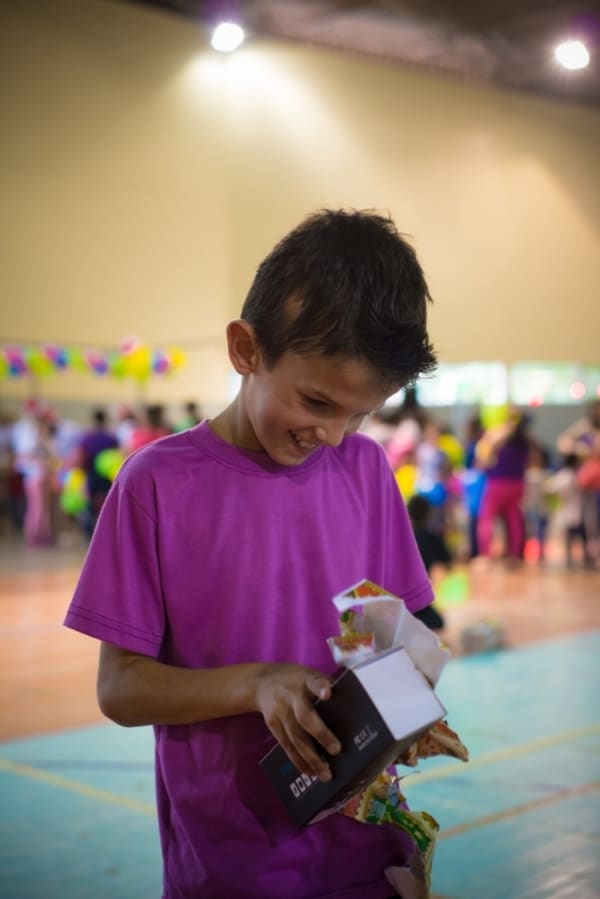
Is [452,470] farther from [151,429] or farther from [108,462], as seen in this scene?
[108,462]

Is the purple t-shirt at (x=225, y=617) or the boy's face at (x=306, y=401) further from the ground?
the boy's face at (x=306, y=401)

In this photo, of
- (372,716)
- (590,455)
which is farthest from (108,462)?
(372,716)

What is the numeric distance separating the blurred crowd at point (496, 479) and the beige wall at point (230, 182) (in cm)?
311

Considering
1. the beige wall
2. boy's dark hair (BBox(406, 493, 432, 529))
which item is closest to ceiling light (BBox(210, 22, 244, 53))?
the beige wall

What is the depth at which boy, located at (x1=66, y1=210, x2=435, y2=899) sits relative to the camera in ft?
4.46

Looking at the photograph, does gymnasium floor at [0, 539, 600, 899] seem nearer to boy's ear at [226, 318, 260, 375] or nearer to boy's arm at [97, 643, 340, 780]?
boy's arm at [97, 643, 340, 780]

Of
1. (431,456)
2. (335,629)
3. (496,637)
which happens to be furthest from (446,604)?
(335,629)

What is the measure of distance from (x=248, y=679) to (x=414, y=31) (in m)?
14.5

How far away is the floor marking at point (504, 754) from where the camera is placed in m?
4.36

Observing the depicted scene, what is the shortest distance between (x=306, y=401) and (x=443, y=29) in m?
14.2

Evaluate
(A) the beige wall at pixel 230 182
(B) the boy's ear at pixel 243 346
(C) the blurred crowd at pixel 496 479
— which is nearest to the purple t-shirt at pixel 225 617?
(B) the boy's ear at pixel 243 346

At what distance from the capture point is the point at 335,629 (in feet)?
5.01

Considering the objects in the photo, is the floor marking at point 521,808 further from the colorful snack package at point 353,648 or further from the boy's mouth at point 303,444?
the colorful snack package at point 353,648

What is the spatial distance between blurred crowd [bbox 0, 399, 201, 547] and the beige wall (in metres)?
0.69
